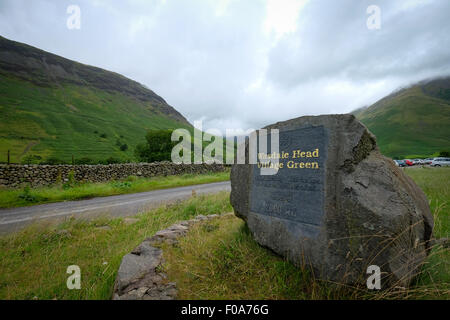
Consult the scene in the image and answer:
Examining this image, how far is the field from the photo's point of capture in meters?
2.58

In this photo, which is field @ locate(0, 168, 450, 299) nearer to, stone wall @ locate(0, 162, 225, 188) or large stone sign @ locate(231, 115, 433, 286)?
large stone sign @ locate(231, 115, 433, 286)

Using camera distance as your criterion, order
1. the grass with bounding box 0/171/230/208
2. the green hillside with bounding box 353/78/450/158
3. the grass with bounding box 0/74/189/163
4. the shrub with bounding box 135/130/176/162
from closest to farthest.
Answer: the grass with bounding box 0/171/230/208 < the shrub with bounding box 135/130/176/162 < the grass with bounding box 0/74/189/163 < the green hillside with bounding box 353/78/450/158

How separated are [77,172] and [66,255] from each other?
1397 cm

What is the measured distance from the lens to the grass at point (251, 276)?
2.49 metres

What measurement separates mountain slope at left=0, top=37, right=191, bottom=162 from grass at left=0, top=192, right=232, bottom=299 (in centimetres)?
3638

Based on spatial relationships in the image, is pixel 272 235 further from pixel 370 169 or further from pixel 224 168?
pixel 224 168

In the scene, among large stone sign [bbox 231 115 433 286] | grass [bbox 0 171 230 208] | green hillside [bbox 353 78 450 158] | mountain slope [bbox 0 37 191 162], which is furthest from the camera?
green hillside [bbox 353 78 450 158]

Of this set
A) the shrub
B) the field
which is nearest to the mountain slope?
the shrub

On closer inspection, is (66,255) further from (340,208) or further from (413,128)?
(413,128)

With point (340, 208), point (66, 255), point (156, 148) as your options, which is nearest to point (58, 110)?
point (156, 148)

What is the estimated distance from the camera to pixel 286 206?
3.31 m

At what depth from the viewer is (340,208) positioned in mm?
2725

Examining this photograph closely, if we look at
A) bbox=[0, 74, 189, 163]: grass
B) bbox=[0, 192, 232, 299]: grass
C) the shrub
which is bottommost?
bbox=[0, 192, 232, 299]: grass

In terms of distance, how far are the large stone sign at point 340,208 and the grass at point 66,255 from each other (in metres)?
2.62
